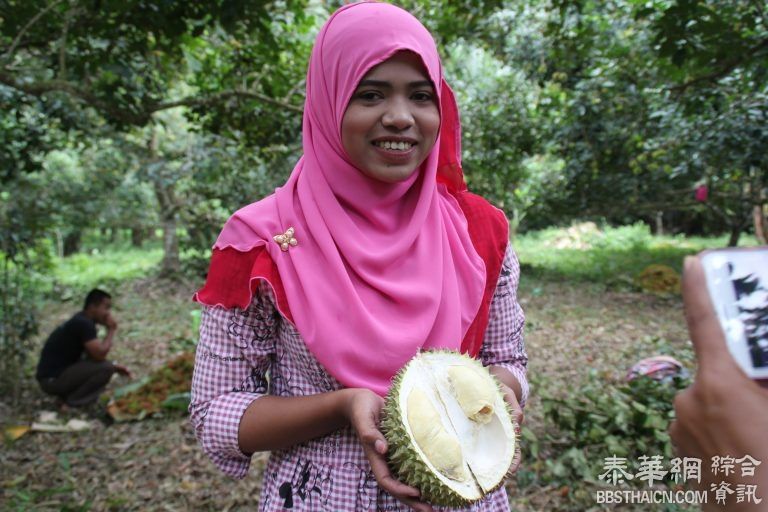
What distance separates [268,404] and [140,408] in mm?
4008

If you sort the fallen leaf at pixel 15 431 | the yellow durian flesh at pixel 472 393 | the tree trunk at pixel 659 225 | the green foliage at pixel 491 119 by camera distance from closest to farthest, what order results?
the yellow durian flesh at pixel 472 393 < the fallen leaf at pixel 15 431 < the green foliage at pixel 491 119 < the tree trunk at pixel 659 225

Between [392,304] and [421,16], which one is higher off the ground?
[421,16]

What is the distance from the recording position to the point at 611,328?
6.71 m

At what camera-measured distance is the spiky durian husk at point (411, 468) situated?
1055 millimetres

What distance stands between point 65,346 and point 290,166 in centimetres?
294

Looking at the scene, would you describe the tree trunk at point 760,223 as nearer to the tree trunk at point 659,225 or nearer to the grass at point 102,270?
the tree trunk at point 659,225

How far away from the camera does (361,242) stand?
1.29 meters

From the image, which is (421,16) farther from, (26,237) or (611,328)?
(611,328)

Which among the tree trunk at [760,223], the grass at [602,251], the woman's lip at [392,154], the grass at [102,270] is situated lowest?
the grass at [602,251]

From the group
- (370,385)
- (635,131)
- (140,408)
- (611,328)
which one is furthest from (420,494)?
(635,131)

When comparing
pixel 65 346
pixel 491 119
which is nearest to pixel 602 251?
pixel 491 119

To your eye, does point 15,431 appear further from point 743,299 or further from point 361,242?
point 743,299

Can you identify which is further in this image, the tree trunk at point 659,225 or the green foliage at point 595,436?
the tree trunk at point 659,225

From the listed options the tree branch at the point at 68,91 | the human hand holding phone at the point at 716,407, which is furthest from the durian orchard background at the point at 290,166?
the human hand holding phone at the point at 716,407
